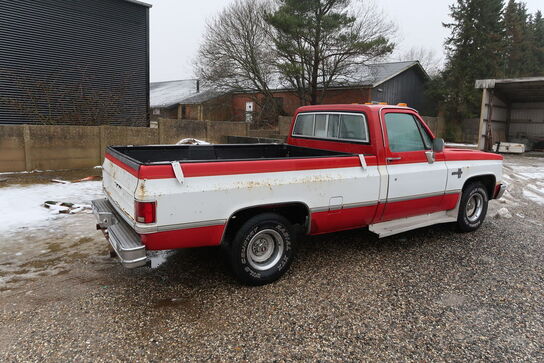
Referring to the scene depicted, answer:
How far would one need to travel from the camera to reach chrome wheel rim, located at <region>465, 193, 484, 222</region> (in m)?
6.20

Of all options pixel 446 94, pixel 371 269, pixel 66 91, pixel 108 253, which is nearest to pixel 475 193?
pixel 371 269

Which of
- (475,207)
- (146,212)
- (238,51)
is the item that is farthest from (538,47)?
(146,212)

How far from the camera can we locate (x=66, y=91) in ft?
47.0

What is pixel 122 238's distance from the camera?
11.7 feet

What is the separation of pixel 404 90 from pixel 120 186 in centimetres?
2957

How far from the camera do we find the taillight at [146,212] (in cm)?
328

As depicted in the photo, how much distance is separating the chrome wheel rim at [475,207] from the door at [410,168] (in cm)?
107

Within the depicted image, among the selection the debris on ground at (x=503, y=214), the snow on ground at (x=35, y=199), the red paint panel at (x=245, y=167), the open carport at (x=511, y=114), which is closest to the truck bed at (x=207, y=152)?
the red paint panel at (x=245, y=167)

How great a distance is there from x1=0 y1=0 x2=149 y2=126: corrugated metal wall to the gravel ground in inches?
426

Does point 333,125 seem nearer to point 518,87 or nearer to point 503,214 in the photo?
point 503,214

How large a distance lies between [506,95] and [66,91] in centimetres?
2344

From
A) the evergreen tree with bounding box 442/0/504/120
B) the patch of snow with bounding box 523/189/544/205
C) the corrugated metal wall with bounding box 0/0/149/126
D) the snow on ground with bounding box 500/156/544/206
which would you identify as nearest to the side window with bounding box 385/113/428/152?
the snow on ground with bounding box 500/156/544/206

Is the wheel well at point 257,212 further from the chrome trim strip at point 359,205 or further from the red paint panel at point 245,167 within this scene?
the chrome trim strip at point 359,205

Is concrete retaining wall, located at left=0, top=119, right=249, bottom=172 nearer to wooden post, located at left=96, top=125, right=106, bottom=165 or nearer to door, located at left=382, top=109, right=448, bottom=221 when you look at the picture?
wooden post, located at left=96, top=125, right=106, bottom=165
